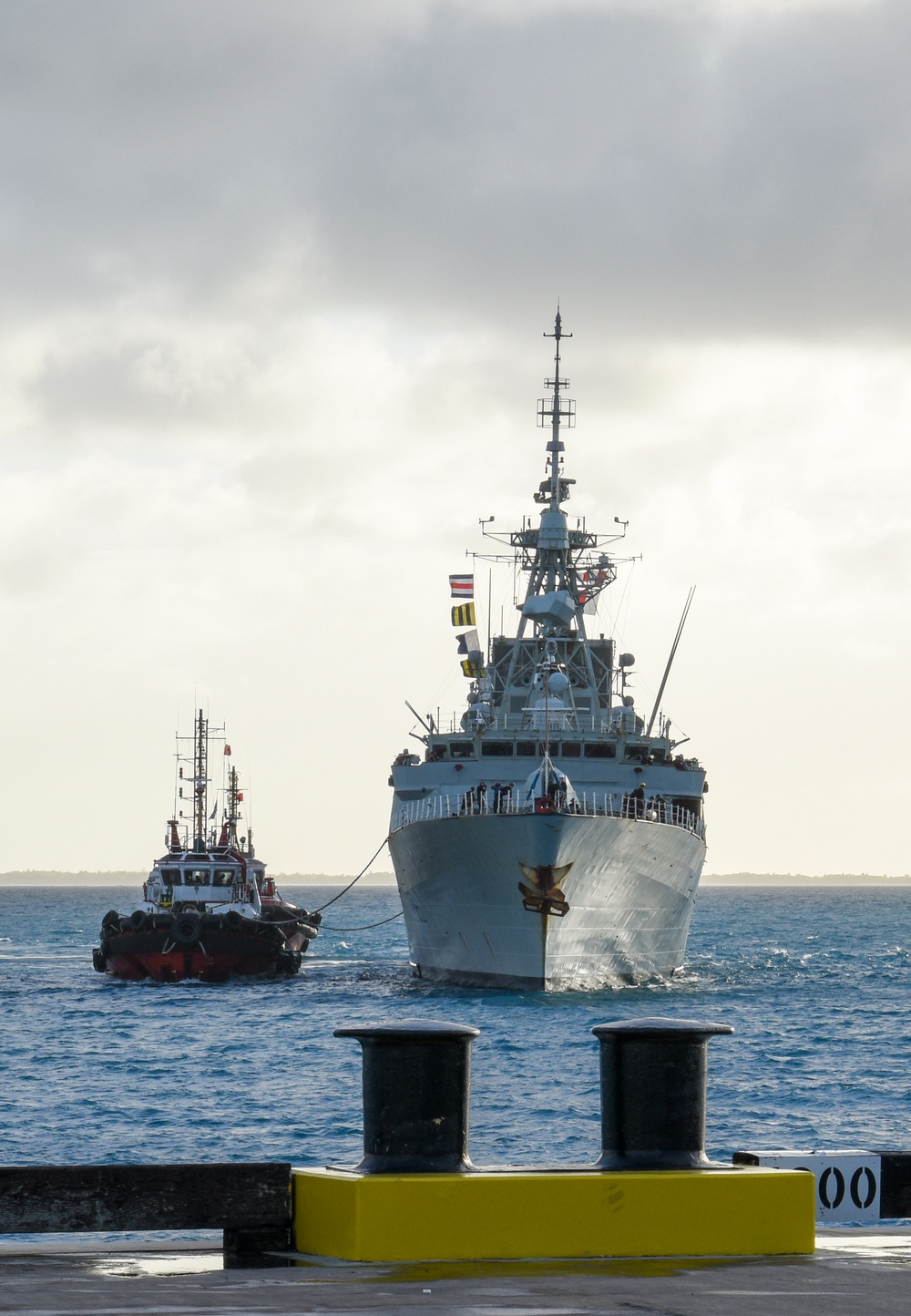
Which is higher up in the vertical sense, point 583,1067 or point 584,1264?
point 584,1264

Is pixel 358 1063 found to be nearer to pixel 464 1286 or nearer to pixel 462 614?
pixel 462 614

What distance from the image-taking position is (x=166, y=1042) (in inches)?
1598

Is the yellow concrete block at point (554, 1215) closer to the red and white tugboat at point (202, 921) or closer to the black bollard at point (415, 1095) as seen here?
the black bollard at point (415, 1095)

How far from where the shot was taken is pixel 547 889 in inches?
1705

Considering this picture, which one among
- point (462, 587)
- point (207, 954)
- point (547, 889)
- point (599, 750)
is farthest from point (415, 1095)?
point (207, 954)

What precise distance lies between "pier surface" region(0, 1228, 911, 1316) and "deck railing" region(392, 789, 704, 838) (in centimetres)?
3702

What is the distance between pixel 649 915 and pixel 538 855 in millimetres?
7669

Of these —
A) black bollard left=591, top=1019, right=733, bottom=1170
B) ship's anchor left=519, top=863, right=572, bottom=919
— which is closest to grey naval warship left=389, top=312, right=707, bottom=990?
ship's anchor left=519, top=863, right=572, bottom=919

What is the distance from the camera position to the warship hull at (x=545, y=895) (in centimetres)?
4338

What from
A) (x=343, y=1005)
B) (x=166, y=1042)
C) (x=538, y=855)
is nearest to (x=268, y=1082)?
(x=166, y=1042)

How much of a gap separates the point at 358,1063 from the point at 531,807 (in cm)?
1072

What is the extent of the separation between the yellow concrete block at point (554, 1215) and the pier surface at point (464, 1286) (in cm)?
14

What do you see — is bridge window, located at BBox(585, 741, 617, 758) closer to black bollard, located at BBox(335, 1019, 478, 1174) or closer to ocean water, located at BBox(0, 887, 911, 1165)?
ocean water, located at BBox(0, 887, 911, 1165)

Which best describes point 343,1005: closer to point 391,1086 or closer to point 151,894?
point 151,894
